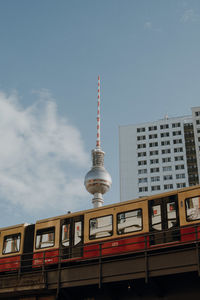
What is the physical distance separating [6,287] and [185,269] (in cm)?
794

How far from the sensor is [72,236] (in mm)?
18891

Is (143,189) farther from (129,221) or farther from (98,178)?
(129,221)

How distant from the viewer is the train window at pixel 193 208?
1625 centimetres

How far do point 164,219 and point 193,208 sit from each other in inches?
50.0

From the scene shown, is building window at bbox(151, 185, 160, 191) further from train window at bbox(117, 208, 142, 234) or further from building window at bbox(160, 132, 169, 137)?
train window at bbox(117, 208, 142, 234)

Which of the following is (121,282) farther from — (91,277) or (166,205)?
(166,205)

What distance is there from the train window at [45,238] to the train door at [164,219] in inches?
197

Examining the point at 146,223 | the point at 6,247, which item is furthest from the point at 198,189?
the point at 6,247

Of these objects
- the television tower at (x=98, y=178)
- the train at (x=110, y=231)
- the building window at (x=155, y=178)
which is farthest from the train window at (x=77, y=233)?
the building window at (x=155, y=178)

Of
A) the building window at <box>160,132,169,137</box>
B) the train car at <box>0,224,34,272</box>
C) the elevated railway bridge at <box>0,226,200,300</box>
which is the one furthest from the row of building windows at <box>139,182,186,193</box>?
the elevated railway bridge at <box>0,226,200,300</box>

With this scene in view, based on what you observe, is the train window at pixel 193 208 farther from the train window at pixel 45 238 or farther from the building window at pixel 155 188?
the building window at pixel 155 188

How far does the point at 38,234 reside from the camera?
65.8 feet

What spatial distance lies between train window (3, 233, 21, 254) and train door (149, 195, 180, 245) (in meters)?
7.28

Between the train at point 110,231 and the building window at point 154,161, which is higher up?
the building window at point 154,161
